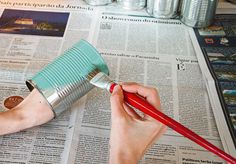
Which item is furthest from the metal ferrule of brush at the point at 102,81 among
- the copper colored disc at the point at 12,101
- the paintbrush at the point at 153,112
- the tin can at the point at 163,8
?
the tin can at the point at 163,8

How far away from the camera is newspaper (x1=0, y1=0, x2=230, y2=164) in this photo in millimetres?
479

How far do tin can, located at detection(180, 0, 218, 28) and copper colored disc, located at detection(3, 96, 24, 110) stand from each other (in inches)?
15.9

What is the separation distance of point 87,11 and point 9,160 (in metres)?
→ 0.41

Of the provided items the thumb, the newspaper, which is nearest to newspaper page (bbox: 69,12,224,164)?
the newspaper

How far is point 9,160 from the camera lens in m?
0.46

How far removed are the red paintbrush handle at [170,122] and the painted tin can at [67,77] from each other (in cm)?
7

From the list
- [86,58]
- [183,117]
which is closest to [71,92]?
[86,58]

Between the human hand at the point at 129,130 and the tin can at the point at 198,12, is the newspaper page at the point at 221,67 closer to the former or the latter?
the tin can at the point at 198,12

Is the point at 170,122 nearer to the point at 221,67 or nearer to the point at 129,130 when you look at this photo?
the point at 129,130

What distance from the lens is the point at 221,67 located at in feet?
2.04

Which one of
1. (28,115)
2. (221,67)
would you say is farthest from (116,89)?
(221,67)

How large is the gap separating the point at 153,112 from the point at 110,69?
24cm

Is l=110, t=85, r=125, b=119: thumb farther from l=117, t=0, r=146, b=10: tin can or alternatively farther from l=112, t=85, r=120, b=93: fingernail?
l=117, t=0, r=146, b=10: tin can

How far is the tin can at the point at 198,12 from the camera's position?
2.27ft
